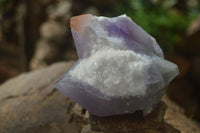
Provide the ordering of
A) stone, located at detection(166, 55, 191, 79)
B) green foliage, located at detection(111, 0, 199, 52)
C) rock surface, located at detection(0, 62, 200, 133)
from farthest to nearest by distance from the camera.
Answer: stone, located at detection(166, 55, 191, 79)
green foliage, located at detection(111, 0, 199, 52)
rock surface, located at detection(0, 62, 200, 133)

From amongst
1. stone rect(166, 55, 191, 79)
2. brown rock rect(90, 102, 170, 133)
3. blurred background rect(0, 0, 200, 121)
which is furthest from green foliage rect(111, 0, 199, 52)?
brown rock rect(90, 102, 170, 133)

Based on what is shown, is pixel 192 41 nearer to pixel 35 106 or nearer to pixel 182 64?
pixel 182 64

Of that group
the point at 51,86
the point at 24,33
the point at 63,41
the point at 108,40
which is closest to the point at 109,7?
the point at 63,41

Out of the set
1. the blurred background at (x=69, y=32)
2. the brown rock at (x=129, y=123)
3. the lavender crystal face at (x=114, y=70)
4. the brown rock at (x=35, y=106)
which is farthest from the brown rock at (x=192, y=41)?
the brown rock at (x=129, y=123)

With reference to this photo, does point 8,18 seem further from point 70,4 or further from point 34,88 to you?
point 34,88

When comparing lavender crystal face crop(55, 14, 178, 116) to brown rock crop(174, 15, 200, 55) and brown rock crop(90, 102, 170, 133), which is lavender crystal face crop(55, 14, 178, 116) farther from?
brown rock crop(174, 15, 200, 55)

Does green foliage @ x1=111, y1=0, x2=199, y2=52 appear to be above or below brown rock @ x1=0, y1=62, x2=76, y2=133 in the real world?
below
